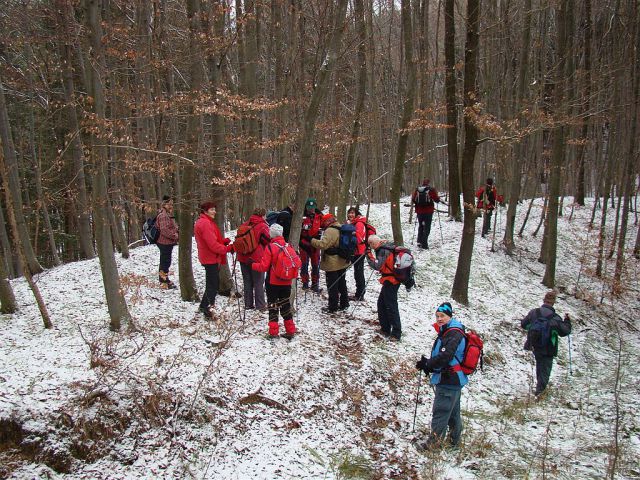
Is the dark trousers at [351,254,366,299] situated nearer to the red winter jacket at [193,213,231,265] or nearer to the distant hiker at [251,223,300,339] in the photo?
the distant hiker at [251,223,300,339]

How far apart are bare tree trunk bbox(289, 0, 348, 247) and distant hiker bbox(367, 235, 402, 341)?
1575mm

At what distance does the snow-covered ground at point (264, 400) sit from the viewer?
5164mm

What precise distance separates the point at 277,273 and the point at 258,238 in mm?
1142

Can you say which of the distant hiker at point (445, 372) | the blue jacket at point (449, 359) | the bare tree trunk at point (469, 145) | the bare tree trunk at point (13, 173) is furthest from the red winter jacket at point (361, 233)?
the bare tree trunk at point (13, 173)

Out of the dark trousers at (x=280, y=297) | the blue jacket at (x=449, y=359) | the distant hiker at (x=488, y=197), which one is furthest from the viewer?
the distant hiker at (x=488, y=197)

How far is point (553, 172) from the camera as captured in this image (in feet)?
48.6

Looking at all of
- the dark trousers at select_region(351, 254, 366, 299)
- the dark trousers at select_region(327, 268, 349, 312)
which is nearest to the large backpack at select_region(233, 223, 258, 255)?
the dark trousers at select_region(327, 268, 349, 312)

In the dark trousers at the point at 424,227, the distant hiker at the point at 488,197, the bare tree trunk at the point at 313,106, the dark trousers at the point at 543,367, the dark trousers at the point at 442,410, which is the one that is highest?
the bare tree trunk at the point at 313,106

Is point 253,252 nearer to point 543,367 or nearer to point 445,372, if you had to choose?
point 445,372

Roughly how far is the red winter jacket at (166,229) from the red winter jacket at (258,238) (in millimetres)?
2598

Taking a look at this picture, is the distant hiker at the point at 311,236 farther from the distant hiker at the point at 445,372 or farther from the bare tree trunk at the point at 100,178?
the distant hiker at the point at 445,372

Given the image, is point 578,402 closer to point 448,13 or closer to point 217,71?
point 217,71

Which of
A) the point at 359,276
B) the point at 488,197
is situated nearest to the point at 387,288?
the point at 359,276

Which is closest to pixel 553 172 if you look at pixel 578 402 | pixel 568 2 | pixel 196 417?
pixel 568 2
